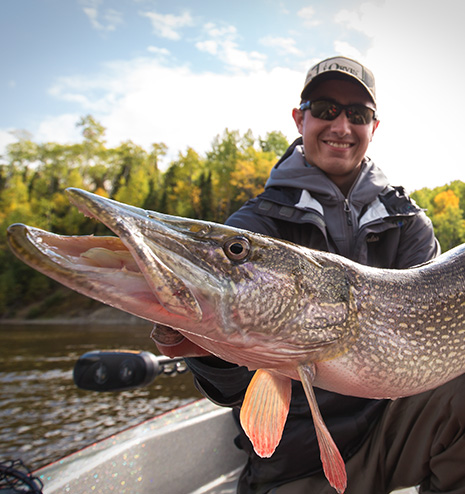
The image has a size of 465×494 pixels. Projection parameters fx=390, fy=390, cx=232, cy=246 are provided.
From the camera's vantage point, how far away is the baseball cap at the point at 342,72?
231 cm

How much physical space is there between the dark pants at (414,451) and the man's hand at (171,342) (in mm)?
854

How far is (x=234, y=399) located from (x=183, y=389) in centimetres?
745

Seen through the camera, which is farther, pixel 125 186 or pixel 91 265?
pixel 125 186

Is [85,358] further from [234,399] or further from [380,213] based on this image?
[380,213]

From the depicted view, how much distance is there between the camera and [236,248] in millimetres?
1113

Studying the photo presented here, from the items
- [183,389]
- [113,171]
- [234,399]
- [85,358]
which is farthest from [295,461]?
[113,171]

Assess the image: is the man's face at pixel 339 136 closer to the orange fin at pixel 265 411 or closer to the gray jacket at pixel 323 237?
the gray jacket at pixel 323 237

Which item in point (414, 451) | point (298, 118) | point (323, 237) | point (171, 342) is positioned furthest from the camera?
point (298, 118)

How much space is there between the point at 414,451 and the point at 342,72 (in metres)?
2.00

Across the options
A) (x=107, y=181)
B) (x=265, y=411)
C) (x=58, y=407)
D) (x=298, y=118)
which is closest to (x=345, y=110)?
(x=298, y=118)

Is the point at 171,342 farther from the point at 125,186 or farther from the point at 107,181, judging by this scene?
the point at 107,181

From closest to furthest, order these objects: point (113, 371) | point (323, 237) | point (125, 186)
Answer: point (323, 237) < point (113, 371) < point (125, 186)

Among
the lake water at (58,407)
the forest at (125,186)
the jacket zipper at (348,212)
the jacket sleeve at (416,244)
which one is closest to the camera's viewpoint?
the jacket sleeve at (416,244)

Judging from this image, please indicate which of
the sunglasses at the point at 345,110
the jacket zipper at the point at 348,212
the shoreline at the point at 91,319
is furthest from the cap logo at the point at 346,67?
the shoreline at the point at 91,319
